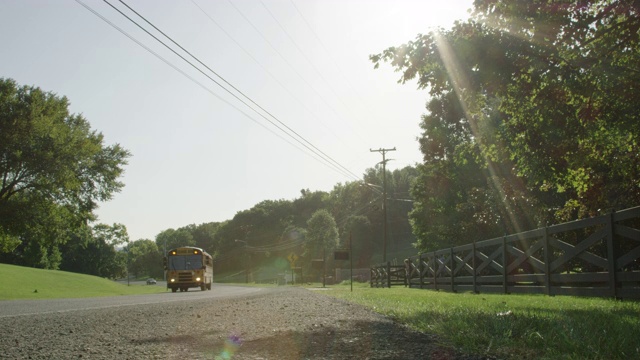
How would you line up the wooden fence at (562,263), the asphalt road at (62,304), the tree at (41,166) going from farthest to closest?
the tree at (41,166)
the asphalt road at (62,304)
the wooden fence at (562,263)

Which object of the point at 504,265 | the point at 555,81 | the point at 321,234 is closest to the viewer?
the point at 555,81

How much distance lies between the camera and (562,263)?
11.0 metres

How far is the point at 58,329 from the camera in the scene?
7.57m

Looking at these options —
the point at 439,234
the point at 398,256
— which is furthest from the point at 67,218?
the point at 398,256

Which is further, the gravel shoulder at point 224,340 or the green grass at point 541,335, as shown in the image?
the gravel shoulder at point 224,340

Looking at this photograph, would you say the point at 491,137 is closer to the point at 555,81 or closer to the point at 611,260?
the point at 555,81

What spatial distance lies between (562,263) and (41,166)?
1265 inches

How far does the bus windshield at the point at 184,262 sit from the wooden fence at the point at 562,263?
75.5ft

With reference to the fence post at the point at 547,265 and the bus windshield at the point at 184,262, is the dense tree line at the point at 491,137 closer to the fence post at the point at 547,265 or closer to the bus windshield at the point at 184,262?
the fence post at the point at 547,265

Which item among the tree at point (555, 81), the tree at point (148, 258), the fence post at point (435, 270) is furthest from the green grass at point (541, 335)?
the tree at point (148, 258)

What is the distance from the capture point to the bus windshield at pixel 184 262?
40.7m

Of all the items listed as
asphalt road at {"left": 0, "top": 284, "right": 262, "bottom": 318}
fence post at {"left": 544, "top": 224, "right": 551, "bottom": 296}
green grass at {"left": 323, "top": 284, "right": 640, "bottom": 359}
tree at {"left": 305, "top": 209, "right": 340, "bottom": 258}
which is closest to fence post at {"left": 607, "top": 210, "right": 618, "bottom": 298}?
green grass at {"left": 323, "top": 284, "right": 640, "bottom": 359}

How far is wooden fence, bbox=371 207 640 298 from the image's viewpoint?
30.0 feet

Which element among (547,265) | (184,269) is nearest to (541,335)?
(547,265)
